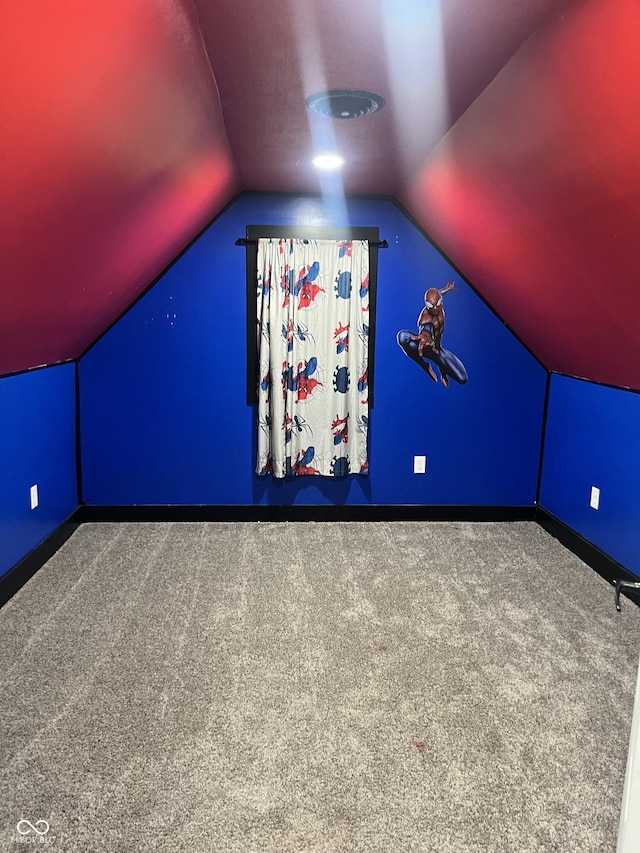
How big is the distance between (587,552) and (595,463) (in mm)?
464

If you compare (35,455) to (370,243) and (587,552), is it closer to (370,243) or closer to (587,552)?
(370,243)

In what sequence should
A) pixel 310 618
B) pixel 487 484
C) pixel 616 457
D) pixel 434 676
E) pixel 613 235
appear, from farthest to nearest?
1. pixel 487 484
2. pixel 616 457
3. pixel 310 618
4. pixel 434 676
5. pixel 613 235

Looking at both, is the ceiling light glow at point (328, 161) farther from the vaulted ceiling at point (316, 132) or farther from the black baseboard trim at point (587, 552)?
the black baseboard trim at point (587, 552)

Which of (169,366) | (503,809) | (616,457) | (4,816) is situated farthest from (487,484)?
(4,816)

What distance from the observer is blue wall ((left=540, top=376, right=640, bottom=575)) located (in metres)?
2.76

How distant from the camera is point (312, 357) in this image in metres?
3.49

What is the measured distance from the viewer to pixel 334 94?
1886mm

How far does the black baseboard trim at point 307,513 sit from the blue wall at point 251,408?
Result: 47mm

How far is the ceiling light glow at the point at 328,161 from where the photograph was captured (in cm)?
265

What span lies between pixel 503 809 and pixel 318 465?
2290 millimetres

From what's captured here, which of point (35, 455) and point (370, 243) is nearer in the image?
point (35, 455)

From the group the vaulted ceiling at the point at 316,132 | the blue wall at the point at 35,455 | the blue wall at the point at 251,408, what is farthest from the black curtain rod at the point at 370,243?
the blue wall at the point at 35,455

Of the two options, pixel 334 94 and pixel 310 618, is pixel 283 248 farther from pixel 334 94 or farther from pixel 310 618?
pixel 310 618
